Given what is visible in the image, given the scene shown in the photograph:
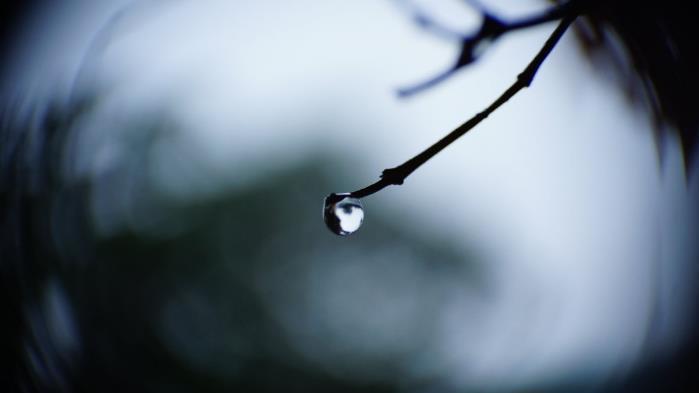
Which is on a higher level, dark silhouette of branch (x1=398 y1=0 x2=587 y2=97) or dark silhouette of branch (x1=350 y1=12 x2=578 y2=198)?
dark silhouette of branch (x1=398 y1=0 x2=587 y2=97)

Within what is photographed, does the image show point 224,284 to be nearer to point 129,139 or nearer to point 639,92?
point 129,139

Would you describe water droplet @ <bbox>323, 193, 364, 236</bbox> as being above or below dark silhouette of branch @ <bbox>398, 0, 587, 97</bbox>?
below

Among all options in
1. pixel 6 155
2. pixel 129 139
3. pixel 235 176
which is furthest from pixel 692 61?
pixel 235 176

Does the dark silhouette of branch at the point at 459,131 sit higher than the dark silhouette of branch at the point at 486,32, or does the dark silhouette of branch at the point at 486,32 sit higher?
the dark silhouette of branch at the point at 486,32
